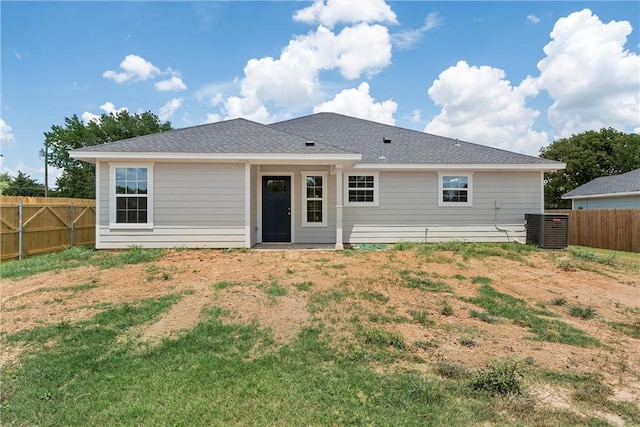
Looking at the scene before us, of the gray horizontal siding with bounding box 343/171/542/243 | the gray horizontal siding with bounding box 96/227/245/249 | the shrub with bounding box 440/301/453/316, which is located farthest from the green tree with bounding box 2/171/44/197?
the shrub with bounding box 440/301/453/316

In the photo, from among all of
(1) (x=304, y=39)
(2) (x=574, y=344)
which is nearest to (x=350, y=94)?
(1) (x=304, y=39)

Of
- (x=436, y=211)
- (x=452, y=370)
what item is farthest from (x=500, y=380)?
(x=436, y=211)

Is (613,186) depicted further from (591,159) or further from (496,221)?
(591,159)

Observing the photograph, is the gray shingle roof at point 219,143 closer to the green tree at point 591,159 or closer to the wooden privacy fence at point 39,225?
the wooden privacy fence at point 39,225

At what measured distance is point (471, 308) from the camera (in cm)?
536

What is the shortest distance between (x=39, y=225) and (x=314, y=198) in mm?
8064

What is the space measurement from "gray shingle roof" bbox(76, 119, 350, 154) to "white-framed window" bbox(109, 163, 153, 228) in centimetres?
58

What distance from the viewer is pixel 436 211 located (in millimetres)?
11523

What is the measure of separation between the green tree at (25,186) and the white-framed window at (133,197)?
41936 millimetres

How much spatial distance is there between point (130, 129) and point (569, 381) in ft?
138

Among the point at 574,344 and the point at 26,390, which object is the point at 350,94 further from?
the point at 26,390

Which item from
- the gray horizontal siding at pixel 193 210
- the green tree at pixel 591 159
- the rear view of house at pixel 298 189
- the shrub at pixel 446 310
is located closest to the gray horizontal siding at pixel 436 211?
the rear view of house at pixel 298 189

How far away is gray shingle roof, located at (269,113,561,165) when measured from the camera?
11453 millimetres

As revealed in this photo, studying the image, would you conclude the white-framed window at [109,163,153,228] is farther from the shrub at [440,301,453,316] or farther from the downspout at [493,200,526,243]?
the downspout at [493,200,526,243]
